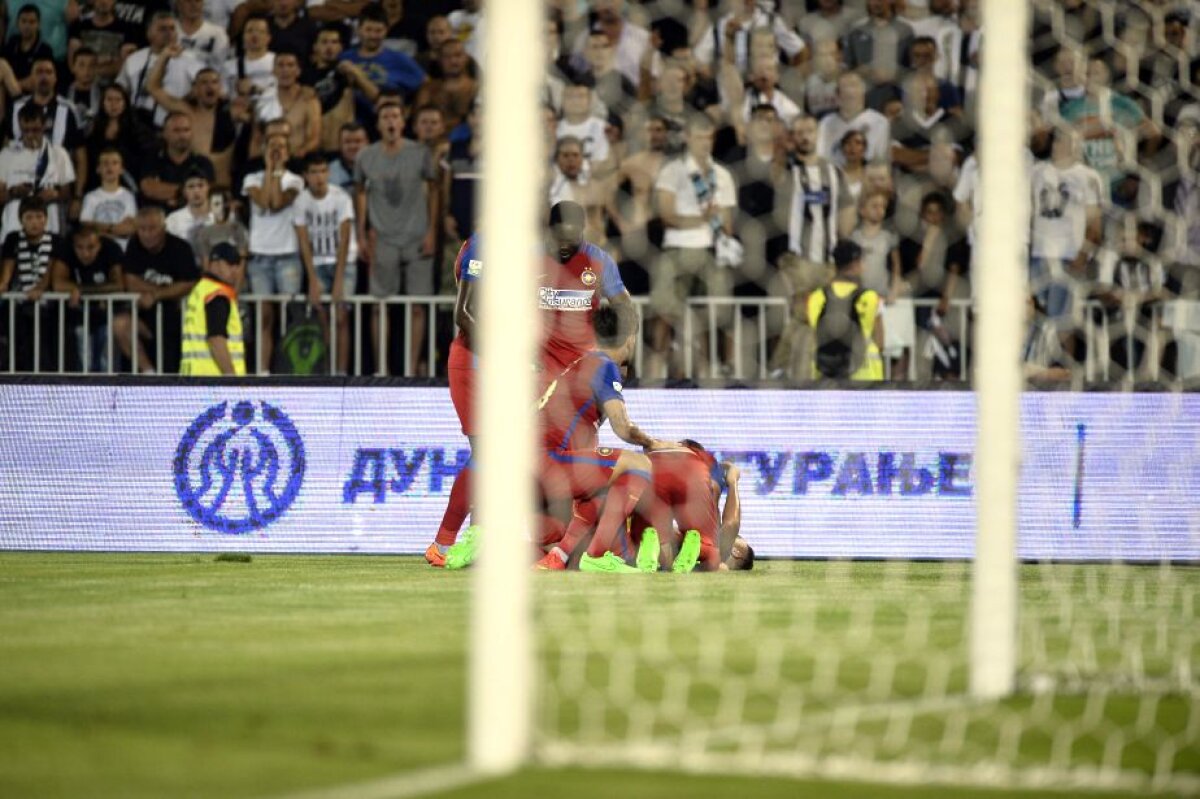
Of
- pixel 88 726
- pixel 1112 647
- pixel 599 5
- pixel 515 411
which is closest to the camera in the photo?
pixel 515 411

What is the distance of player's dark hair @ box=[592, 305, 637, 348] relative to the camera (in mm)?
12467

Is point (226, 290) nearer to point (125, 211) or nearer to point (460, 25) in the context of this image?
point (125, 211)

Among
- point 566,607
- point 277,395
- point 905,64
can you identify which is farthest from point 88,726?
point 905,64

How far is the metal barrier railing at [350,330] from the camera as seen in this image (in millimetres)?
14711

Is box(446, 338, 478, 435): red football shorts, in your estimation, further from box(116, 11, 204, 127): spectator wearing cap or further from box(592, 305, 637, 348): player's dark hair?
box(116, 11, 204, 127): spectator wearing cap

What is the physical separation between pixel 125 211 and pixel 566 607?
7.52m

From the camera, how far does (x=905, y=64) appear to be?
45.2 ft

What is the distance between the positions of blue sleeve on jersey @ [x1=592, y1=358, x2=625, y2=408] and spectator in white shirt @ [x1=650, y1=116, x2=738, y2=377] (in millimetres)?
1646

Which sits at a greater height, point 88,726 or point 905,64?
point 905,64

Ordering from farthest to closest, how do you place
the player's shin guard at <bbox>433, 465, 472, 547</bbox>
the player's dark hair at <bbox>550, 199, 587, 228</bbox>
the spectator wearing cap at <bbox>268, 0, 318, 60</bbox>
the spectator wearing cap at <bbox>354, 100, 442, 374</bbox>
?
1. the spectator wearing cap at <bbox>268, 0, 318, 60</bbox>
2. the spectator wearing cap at <bbox>354, 100, 442, 374</bbox>
3. the player's shin guard at <bbox>433, 465, 472, 547</bbox>
4. the player's dark hair at <bbox>550, 199, 587, 228</bbox>

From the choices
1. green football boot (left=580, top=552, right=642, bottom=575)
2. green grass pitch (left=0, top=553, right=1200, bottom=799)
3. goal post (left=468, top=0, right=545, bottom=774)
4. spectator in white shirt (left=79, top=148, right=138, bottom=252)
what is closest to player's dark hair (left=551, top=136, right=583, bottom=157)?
green football boot (left=580, top=552, right=642, bottom=575)

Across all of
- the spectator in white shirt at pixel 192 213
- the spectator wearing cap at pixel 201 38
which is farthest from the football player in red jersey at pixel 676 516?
the spectator wearing cap at pixel 201 38

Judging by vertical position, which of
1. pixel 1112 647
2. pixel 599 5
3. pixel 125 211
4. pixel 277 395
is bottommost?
pixel 1112 647

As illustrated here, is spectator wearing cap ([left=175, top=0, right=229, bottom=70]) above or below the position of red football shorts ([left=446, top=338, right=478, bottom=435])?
above
